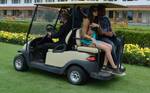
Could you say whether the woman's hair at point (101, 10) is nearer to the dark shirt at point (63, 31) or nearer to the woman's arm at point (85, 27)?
the woman's arm at point (85, 27)

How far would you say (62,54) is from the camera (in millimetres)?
7531

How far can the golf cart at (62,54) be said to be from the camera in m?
7.13

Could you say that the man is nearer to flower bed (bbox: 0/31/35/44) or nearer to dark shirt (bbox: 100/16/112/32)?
→ dark shirt (bbox: 100/16/112/32)

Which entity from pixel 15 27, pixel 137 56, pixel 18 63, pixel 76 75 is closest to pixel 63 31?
pixel 76 75

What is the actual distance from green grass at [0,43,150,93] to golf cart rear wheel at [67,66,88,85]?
0.12 m

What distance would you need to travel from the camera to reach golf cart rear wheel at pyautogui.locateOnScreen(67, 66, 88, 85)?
7156mm

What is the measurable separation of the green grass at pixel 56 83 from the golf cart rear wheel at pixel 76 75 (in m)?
0.12

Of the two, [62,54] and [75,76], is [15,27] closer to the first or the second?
[62,54]

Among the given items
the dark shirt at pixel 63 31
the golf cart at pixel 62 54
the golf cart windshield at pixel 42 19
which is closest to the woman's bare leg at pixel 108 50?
the golf cart at pixel 62 54

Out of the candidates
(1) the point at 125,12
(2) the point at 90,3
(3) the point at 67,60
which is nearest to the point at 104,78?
(3) the point at 67,60

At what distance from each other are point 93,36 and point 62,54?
808 mm

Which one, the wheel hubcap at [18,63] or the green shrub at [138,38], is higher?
the green shrub at [138,38]

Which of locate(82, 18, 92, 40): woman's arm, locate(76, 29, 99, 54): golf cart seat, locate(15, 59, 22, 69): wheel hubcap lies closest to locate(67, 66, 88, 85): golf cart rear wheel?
locate(76, 29, 99, 54): golf cart seat

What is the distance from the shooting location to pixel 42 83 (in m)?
7.30
